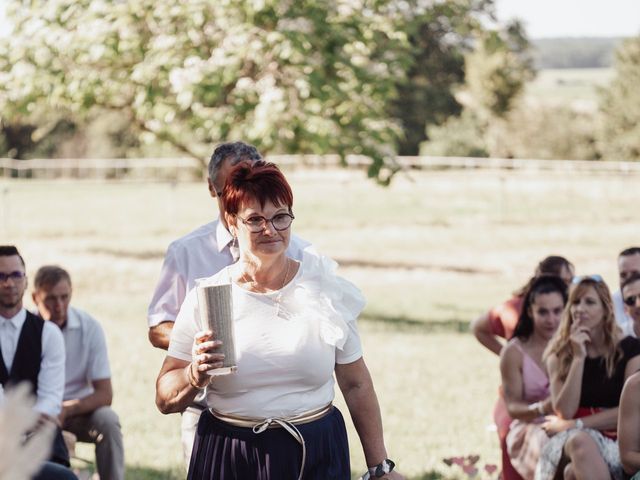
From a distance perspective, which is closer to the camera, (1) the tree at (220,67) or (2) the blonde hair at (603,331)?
(2) the blonde hair at (603,331)

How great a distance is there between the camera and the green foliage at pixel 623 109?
52594mm

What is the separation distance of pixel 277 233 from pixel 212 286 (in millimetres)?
344

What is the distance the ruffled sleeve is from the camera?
298 centimetres

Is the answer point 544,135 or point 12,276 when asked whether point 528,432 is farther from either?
point 544,135

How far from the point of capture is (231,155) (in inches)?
146

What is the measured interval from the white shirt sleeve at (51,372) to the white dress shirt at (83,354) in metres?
1.01

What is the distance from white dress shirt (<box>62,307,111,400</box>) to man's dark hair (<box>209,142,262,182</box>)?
262 cm

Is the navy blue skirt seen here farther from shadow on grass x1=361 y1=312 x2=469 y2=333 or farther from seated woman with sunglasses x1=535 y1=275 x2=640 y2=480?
shadow on grass x1=361 y1=312 x2=469 y2=333

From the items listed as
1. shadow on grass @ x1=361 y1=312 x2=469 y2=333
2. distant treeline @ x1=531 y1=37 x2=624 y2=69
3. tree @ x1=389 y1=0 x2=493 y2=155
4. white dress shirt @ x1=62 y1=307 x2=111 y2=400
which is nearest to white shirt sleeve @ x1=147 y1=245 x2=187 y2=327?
white dress shirt @ x1=62 y1=307 x2=111 y2=400

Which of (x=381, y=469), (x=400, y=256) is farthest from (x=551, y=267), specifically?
(x=400, y=256)

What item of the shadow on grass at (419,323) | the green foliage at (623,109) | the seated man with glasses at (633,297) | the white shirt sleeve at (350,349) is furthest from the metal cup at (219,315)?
the green foliage at (623,109)

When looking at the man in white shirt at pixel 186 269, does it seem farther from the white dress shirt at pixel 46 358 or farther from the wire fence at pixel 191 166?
the wire fence at pixel 191 166

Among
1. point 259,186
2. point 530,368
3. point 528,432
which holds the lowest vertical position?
point 528,432

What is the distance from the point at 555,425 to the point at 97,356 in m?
2.59
